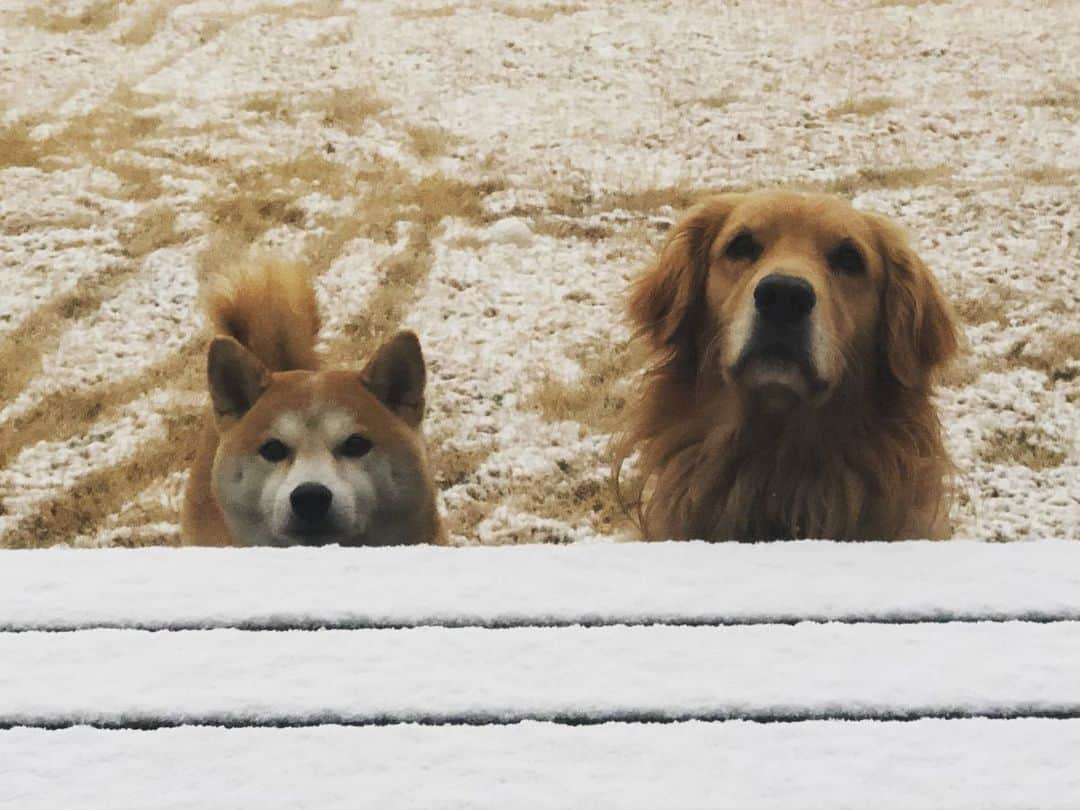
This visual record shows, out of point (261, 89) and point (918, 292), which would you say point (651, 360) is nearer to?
point (918, 292)

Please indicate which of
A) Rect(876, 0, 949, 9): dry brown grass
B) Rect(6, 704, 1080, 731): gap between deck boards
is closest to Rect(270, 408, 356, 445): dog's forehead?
Rect(6, 704, 1080, 731): gap between deck boards

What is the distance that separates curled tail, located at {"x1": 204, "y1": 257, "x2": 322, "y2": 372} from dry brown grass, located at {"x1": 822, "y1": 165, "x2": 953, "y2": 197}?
322cm

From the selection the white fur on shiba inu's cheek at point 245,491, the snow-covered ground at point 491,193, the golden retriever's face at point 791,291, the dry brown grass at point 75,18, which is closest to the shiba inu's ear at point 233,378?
the white fur on shiba inu's cheek at point 245,491

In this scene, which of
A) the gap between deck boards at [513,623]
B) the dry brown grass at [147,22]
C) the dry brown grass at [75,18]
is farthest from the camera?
the dry brown grass at [75,18]

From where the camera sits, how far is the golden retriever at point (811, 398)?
2445mm

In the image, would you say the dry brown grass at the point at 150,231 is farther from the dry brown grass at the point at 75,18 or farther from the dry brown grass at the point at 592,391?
the dry brown grass at the point at 75,18

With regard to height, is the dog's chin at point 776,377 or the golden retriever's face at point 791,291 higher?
the golden retriever's face at point 791,291

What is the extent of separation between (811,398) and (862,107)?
453cm

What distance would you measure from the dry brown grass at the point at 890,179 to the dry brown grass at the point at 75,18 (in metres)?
5.24

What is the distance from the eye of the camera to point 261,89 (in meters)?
6.80

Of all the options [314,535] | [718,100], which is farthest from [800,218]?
[718,100]

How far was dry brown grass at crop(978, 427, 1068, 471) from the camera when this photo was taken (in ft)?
11.8

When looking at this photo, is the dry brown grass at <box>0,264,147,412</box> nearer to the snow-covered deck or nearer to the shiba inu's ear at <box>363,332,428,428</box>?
the shiba inu's ear at <box>363,332,428,428</box>

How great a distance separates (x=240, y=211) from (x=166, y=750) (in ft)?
15.3
